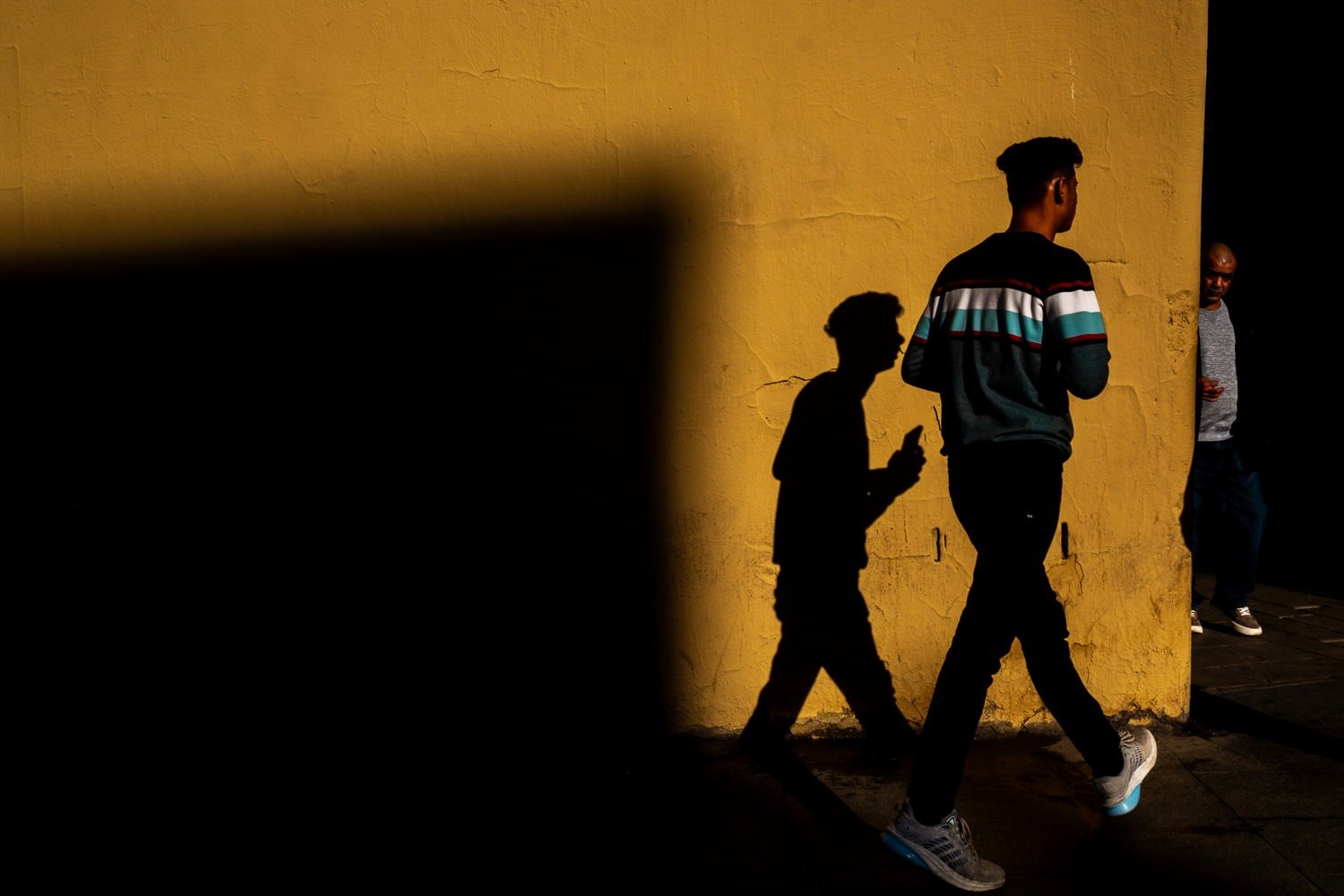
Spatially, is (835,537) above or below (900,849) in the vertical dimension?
above

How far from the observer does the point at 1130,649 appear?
136 inches

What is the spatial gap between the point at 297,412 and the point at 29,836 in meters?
1.43

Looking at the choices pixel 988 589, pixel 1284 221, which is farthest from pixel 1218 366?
pixel 1284 221

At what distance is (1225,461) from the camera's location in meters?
4.69

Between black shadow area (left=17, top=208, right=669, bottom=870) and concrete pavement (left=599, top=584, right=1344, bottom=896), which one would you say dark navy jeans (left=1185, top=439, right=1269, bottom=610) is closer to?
concrete pavement (left=599, top=584, right=1344, bottom=896)

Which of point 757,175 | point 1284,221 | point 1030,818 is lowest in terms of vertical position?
point 1030,818

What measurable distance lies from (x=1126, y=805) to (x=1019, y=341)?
1.28 m

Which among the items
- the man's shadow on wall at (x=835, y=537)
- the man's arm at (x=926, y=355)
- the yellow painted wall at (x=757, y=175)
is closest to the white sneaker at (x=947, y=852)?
the man's shadow on wall at (x=835, y=537)

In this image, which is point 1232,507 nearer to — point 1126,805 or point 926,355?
point 1126,805

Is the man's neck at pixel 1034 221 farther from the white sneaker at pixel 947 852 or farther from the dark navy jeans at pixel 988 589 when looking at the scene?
the white sneaker at pixel 947 852

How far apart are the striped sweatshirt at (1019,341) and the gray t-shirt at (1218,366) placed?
227 cm

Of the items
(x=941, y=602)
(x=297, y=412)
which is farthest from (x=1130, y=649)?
(x=297, y=412)

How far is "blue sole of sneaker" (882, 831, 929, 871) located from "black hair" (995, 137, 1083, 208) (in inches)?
61.4

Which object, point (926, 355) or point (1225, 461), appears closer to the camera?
point (926, 355)
